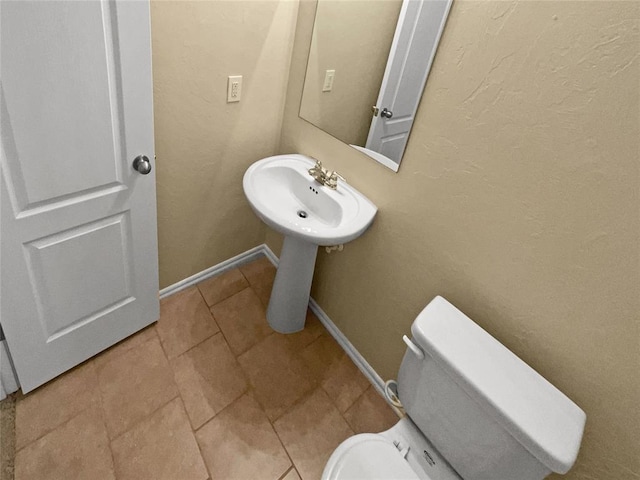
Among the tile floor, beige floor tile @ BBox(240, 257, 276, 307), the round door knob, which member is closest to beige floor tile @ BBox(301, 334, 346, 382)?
the tile floor

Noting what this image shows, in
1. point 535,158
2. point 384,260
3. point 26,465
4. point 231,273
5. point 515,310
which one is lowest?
point 26,465

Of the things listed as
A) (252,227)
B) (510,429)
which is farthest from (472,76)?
(252,227)

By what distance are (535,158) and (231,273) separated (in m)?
1.59

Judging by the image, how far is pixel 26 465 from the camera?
112cm

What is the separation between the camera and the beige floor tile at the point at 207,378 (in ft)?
4.49

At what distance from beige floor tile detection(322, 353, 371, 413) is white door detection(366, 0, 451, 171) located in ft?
3.13

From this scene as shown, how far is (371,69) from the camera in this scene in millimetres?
1254

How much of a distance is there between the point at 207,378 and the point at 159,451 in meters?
0.31

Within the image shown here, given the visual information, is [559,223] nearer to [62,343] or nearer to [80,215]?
[80,215]

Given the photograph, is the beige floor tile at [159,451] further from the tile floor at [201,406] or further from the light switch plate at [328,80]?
the light switch plate at [328,80]

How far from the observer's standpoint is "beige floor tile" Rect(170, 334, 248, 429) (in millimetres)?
1369

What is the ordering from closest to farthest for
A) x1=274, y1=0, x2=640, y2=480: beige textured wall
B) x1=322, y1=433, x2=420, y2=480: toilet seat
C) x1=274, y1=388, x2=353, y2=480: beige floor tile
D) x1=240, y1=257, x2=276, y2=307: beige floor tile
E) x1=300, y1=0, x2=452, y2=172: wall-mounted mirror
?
1. x1=274, y1=0, x2=640, y2=480: beige textured wall
2. x1=322, y1=433, x2=420, y2=480: toilet seat
3. x1=300, y1=0, x2=452, y2=172: wall-mounted mirror
4. x1=274, y1=388, x2=353, y2=480: beige floor tile
5. x1=240, y1=257, x2=276, y2=307: beige floor tile

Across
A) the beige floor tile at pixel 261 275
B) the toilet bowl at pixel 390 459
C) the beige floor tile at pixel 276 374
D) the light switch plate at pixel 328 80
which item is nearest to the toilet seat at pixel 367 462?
the toilet bowl at pixel 390 459

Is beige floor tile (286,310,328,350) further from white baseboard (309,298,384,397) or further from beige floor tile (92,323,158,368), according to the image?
beige floor tile (92,323,158,368)
